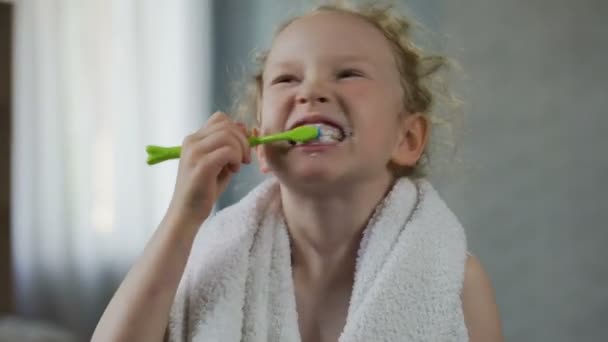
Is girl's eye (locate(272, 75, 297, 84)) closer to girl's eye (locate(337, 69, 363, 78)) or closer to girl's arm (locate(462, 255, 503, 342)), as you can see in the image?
girl's eye (locate(337, 69, 363, 78))

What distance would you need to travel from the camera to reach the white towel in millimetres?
681

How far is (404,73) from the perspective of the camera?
0.84 meters

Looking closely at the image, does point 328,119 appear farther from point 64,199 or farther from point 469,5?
point 64,199

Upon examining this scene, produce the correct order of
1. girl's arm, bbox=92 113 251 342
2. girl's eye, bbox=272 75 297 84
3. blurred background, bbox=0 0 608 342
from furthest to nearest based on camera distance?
blurred background, bbox=0 0 608 342 → girl's eye, bbox=272 75 297 84 → girl's arm, bbox=92 113 251 342

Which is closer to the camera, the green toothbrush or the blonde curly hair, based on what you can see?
the green toothbrush

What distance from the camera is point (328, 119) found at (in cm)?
71

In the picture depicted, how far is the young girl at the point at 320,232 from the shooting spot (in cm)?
68

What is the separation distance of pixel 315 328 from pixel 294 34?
34cm

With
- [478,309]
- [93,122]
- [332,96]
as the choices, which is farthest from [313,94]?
[93,122]

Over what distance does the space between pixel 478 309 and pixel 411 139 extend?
0.24 metres

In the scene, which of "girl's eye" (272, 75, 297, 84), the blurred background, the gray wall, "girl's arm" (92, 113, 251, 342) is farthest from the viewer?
the blurred background

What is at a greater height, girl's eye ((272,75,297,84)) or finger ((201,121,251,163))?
girl's eye ((272,75,297,84))

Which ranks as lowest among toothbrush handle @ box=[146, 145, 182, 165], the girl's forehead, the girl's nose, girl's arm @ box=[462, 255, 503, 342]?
girl's arm @ box=[462, 255, 503, 342]

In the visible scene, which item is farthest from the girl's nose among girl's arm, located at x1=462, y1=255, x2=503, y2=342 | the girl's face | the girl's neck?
girl's arm, located at x1=462, y1=255, x2=503, y2=342
